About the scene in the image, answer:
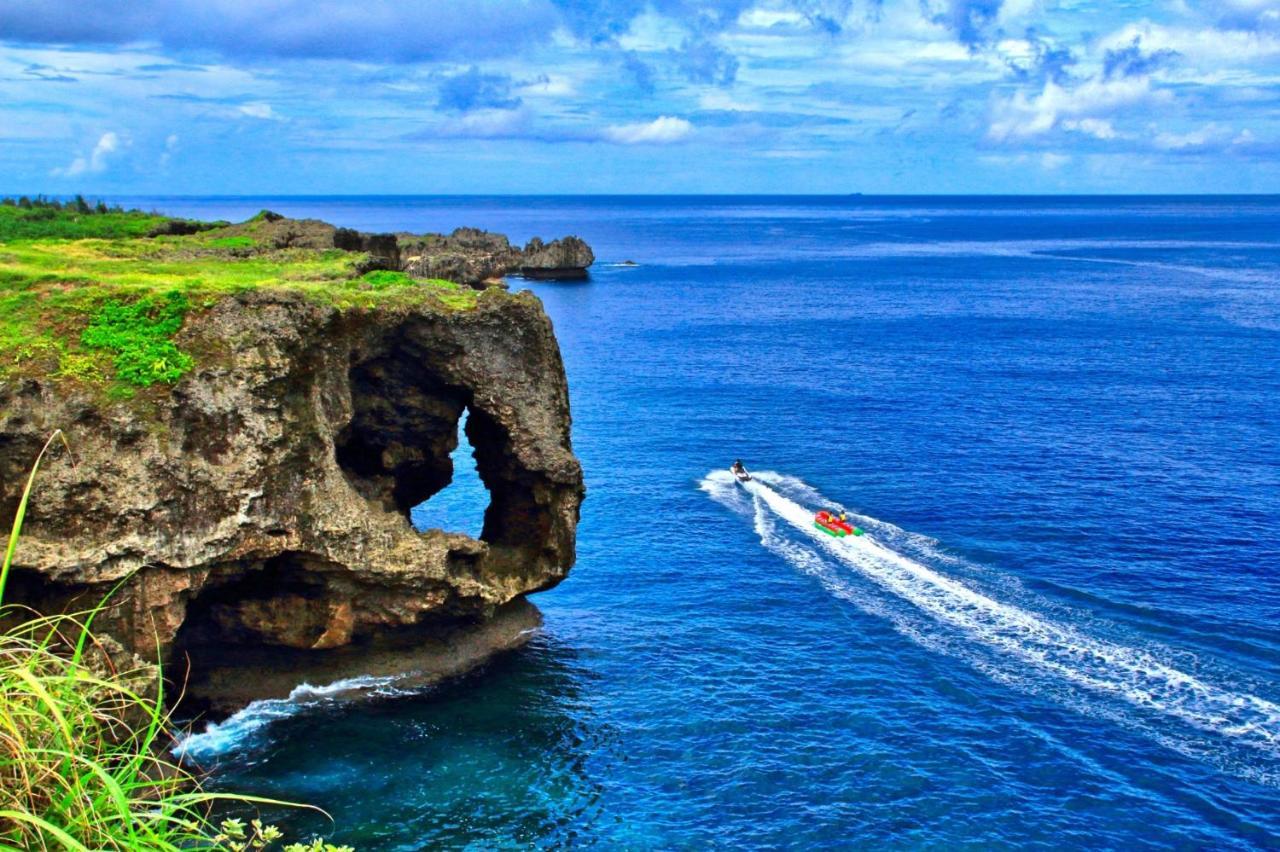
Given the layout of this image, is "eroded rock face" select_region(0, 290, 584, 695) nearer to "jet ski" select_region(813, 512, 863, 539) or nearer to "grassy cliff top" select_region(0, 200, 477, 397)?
"grassy cliff top" select_region(0, 200, 477, 397)

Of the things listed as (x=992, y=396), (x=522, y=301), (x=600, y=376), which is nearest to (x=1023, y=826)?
(x=522, y=301)

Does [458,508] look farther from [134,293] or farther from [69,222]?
[134,293]

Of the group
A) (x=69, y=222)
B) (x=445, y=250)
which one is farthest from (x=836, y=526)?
(x=445, y=250)

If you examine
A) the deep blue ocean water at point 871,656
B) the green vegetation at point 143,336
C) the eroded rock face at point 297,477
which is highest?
the green vegetation at point 143,336

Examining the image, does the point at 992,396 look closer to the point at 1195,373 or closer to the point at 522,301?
the point at 1195,373

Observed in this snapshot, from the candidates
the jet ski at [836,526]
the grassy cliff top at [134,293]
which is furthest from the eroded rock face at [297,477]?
the jet ski at [836,526]

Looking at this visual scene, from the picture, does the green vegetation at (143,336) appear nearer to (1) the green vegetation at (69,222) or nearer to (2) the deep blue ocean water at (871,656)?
(2) the deep blue ocean water at (871,656)
